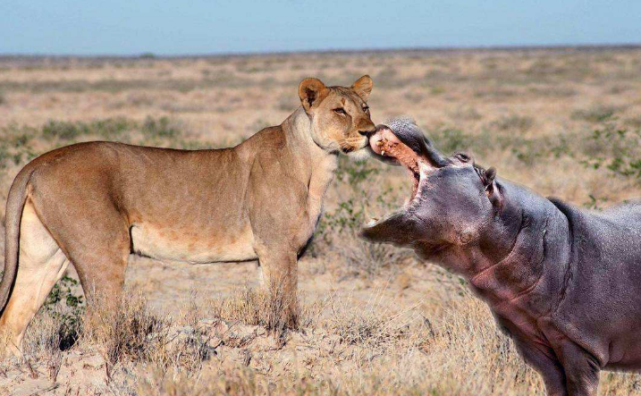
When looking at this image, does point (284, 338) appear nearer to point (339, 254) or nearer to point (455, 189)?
point (455, 189)

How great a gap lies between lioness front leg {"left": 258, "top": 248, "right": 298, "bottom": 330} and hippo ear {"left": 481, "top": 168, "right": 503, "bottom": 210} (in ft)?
8.48

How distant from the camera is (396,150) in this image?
281cm

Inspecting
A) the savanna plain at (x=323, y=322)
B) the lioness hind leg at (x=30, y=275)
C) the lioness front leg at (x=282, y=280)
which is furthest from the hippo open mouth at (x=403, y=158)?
the lioness hind leg at (x=30, y=275)

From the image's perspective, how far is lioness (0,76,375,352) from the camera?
5070 mm

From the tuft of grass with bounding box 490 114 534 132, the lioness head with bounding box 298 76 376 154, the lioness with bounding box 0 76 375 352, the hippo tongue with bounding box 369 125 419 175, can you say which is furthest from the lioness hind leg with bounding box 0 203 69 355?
the tuft of grass with bounding box 490 114 534 132

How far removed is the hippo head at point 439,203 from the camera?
2652 millimetres

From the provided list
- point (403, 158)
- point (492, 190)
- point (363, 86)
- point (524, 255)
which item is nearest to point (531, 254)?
point (524, 255)

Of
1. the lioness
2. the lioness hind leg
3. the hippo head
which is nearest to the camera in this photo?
the hippo head

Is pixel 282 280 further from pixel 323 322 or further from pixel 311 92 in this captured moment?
pixel 311 92

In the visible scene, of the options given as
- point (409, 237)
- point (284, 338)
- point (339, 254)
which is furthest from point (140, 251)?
point (339, 254)

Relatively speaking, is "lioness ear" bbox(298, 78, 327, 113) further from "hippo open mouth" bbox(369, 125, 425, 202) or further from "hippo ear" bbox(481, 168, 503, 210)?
"hippo ear" bbox(481, 168, 503, 210)

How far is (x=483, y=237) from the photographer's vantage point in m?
2.72

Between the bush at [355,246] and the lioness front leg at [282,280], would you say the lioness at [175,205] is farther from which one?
the bush at [355,246]

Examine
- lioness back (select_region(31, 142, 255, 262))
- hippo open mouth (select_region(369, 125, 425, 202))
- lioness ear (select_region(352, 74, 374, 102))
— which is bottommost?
lioness back (select_region(31, 142, 255, 262))
